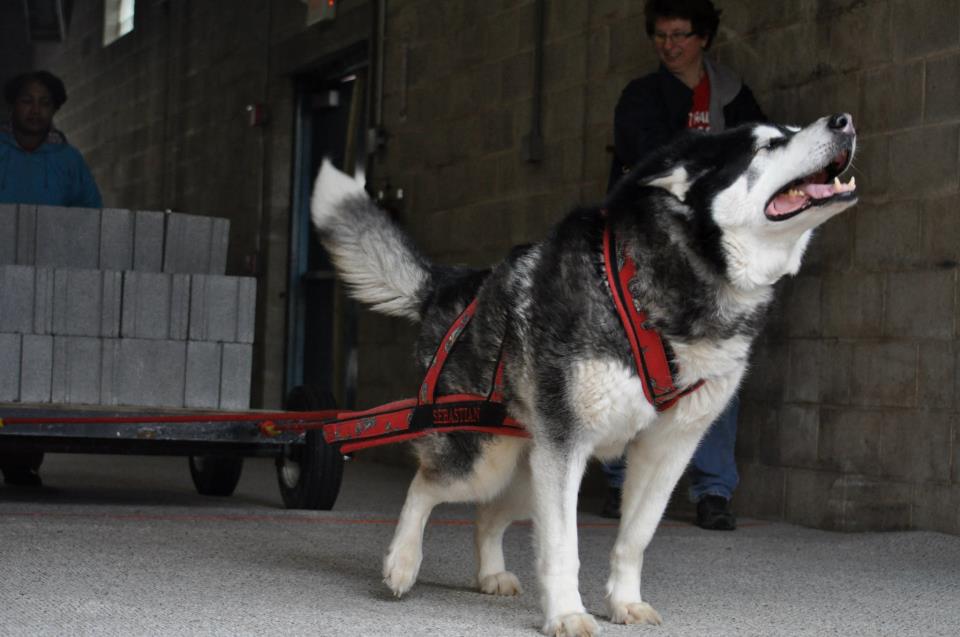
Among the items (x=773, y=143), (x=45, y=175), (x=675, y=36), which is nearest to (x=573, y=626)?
(x=773, y=143)

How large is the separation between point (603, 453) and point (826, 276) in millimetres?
2572

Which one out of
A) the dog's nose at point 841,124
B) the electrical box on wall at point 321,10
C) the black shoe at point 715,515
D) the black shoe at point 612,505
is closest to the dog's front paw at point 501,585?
the dog's nose at point 841,124

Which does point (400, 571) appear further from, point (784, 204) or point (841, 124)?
point (841, 124)

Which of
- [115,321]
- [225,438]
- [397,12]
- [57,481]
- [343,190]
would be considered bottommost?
[57,481]

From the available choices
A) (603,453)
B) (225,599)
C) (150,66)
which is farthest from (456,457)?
(150,66)

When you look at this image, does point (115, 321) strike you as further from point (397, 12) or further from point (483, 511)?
point (397, 12)

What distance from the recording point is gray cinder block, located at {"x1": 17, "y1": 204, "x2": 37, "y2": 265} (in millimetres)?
5500

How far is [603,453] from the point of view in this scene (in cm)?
321

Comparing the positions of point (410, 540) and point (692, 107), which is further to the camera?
point (692, 107)

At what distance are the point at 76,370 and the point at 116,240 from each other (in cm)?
61

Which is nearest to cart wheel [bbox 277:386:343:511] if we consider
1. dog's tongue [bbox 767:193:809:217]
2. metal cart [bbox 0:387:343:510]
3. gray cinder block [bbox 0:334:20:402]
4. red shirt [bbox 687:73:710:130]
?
metal cart [bbox 0:387:343:510]

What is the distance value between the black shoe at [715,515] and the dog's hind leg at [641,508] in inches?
83.8

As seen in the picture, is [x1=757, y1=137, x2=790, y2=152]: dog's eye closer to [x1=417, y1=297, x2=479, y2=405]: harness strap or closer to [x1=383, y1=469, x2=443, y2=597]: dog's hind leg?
[x1=417, y1=297, x2=479, y2=405]: harness strap

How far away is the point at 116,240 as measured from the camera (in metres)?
5.66
